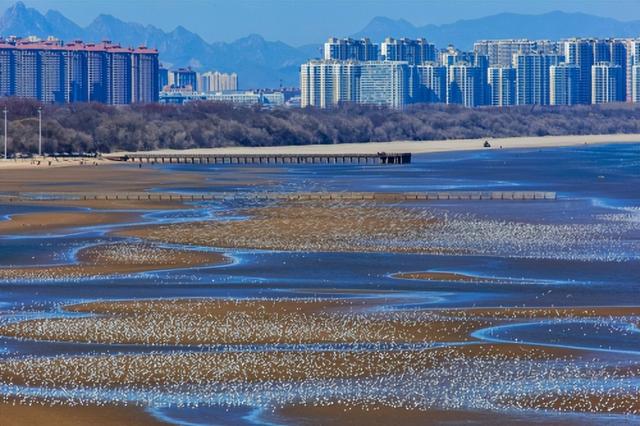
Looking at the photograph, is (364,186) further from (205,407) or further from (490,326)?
(205,407)

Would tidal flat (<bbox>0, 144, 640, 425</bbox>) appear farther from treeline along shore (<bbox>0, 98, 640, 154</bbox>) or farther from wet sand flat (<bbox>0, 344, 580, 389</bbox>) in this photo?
treeline along shore (<bbox>0, 98, 640, 154</bbox>)

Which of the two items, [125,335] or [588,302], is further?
[588,302]

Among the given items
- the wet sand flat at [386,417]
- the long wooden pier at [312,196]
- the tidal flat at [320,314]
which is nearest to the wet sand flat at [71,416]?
the tidal flat at [320,314]

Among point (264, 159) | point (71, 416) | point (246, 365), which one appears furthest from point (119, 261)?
point (264, 159)

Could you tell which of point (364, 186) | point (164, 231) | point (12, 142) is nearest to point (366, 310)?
point (164, 231)

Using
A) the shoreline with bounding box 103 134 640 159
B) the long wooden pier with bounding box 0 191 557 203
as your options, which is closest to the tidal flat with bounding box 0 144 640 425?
the long wooden pier with bounding box 0 191 557 203

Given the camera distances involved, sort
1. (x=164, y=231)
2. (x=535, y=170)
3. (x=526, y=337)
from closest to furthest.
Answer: (x=526, y=337) → (x=164, y=231) → (x=535, y=170)

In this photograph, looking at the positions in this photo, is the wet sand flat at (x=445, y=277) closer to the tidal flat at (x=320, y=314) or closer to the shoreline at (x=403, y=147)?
the tidal flat at (x=320, y=314)
